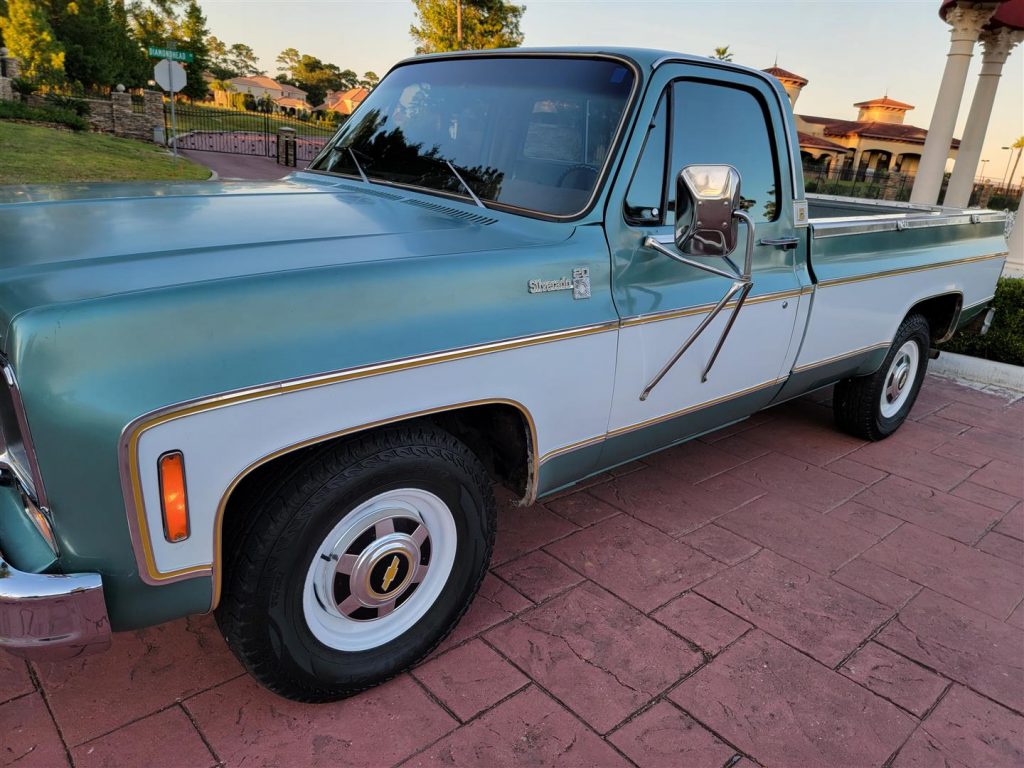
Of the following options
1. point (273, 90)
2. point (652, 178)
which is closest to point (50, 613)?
point (652, 178)

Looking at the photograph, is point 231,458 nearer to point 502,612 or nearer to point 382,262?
point 382,262

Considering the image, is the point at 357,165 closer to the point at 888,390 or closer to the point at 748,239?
the point at 748,239

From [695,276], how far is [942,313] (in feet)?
10.2

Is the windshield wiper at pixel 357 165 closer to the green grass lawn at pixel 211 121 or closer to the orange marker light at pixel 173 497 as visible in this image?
the orange marker light at pixel 173 497

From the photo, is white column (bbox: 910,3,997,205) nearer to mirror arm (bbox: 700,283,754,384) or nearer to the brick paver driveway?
the brick paver driveway

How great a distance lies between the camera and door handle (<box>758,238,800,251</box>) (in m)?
3.21

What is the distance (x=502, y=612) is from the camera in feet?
9.23

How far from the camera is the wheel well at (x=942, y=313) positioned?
16.1ft

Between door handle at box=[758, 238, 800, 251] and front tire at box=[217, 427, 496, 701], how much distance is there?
1.72 metres

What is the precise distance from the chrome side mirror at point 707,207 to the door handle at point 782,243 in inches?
36.7

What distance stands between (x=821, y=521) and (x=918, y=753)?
1.54 metres

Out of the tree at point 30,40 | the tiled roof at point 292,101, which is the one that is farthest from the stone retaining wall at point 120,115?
the tiled roof at point 292,101

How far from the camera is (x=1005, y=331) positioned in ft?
21.9

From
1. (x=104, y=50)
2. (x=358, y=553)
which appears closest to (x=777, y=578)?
(x=358, y=553)
